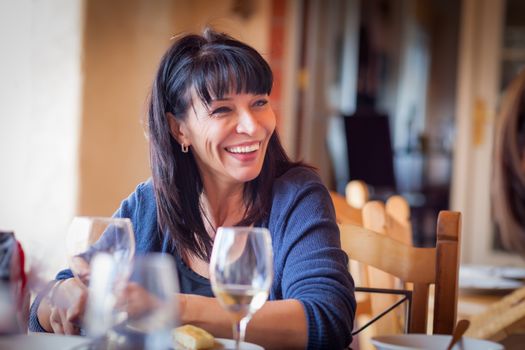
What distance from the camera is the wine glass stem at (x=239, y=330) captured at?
3.34 feet

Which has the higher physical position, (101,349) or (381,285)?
(101,349)

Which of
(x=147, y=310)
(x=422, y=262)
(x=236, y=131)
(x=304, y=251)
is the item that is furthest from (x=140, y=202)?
(x=147, y=310)

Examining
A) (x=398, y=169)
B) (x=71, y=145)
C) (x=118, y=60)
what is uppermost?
(x=118, y=60)

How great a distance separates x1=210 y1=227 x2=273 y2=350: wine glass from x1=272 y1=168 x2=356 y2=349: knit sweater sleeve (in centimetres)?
31

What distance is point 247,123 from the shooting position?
1.62 metres

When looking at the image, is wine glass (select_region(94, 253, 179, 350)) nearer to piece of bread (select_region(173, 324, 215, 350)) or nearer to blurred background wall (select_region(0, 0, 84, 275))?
piece of bread (select_region(173, 324, 215, 350))

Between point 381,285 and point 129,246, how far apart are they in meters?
0.96

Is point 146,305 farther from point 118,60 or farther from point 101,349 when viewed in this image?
point 118,60

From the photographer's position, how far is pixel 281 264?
5.13ft

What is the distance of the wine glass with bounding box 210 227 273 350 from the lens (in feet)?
3.37

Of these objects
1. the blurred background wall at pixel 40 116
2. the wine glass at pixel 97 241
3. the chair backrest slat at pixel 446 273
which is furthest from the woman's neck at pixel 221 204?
the blurred background wall at pixel 40 116

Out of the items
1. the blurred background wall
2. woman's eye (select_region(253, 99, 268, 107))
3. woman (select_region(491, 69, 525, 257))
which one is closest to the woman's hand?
woman's eye (select_region(253, 99, 268, 107))

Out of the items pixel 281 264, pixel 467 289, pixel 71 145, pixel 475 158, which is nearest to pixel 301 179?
pixel 281 264

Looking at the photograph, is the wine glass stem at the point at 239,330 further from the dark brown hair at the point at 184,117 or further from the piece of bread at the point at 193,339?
the dark brown hair at the point at 184,117
